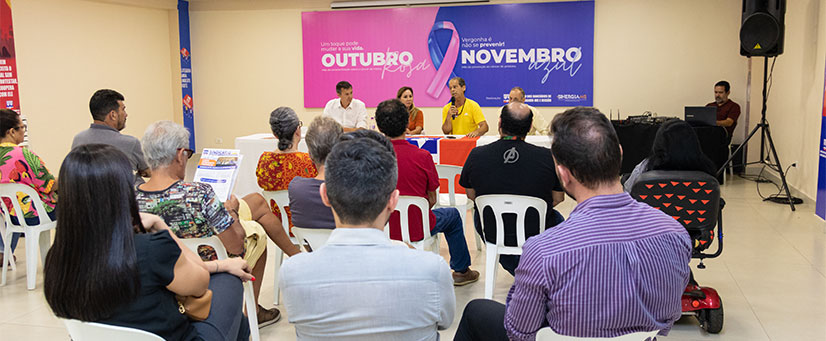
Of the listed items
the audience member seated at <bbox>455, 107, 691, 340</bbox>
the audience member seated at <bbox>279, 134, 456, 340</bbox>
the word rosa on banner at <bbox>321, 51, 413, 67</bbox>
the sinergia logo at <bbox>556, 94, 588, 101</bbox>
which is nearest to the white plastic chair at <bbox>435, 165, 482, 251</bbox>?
A: the audience member seated at <bbox>455, 107, 691, 340</bbox>

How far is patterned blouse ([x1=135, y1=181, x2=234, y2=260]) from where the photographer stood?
9.31 ft

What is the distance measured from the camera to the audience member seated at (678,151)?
344 cm

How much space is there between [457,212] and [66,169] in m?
2.82

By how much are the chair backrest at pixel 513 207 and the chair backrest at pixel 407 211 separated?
1.00 feet

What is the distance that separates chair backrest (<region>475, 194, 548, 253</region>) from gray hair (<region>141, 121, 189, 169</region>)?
165cm

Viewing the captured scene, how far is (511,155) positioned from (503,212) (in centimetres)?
32

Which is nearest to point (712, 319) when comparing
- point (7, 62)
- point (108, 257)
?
point (108, 257)

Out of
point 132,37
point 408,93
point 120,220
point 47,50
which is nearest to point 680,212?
point 120,220

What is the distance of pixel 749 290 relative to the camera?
4.34m

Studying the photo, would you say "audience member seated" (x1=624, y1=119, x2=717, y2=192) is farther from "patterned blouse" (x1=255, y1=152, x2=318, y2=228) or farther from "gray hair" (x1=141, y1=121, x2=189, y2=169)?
"gray hair" (x1=141, y1=121, x2=189, y2=169)

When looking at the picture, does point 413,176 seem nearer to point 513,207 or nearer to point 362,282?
point 513,207

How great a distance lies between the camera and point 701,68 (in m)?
9.42

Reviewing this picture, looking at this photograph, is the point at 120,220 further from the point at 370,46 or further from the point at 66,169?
the point at 370,46

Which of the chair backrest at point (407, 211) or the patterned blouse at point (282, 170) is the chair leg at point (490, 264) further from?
the patterned blouse at point (282, 170)
